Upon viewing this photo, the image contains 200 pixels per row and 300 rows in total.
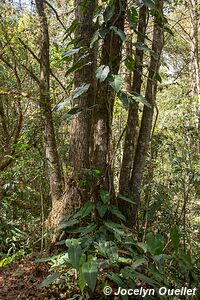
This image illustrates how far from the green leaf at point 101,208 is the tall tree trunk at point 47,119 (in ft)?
3.16

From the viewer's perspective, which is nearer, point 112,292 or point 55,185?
point 112,292

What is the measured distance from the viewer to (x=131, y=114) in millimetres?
2812

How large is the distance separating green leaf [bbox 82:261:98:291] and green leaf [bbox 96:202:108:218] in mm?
511

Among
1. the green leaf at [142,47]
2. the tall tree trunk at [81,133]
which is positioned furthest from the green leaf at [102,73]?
the tall tree trunk at [81,133]

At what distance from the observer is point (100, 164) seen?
7.89 feet

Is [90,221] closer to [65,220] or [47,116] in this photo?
[65,220]

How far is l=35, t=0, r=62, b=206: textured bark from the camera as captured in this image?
3.37m

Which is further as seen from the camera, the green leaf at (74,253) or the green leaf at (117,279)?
the green leaf at (117,279)

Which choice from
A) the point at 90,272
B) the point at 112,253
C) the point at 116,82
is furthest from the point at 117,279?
the point at 116,82

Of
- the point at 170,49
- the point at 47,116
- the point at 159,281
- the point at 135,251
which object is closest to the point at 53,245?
the point at 135,251

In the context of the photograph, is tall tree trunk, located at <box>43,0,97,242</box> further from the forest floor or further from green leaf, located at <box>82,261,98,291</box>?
green leaf, located at <box>82,261,98,291</box>

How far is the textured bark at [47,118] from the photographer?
11.1 ft

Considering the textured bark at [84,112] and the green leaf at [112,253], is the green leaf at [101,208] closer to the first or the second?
the green leaf at [112,253]

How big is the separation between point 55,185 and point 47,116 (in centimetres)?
79
